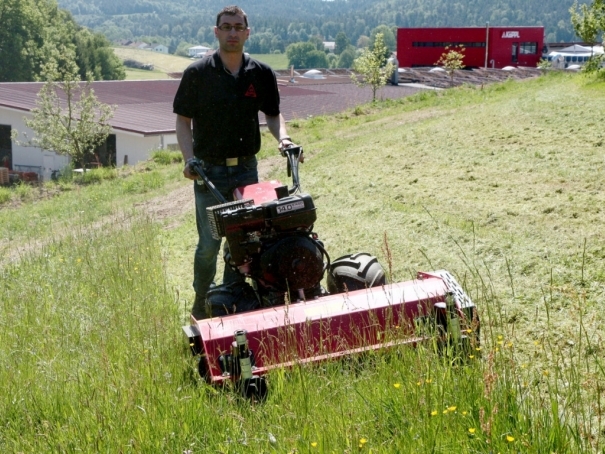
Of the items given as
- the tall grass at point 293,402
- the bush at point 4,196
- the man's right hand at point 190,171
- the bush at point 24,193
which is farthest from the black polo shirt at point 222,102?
the bush at point 4,196

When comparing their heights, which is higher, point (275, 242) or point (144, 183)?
point (275, 242)

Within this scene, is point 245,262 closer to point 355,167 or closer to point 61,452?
point 61,452

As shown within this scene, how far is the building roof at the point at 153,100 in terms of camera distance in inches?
1330

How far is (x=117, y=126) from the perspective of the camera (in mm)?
33531

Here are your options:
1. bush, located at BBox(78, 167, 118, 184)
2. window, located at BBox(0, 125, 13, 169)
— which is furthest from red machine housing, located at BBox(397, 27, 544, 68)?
bush, located at BBox(78, 167, 118, 184)

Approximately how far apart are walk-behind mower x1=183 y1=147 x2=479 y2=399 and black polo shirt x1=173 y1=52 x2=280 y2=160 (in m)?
→ 0.34

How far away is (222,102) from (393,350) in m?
2.17

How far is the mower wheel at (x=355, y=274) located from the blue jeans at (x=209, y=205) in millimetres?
639

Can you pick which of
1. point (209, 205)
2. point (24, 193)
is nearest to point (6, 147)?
point (24, 193)

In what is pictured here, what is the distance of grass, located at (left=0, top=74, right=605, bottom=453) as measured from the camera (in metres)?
3.47

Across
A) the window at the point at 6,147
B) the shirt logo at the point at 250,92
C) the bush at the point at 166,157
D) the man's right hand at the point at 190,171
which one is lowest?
the window at the point at 6,147

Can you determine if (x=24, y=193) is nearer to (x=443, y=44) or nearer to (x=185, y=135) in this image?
(x=185, y=135)

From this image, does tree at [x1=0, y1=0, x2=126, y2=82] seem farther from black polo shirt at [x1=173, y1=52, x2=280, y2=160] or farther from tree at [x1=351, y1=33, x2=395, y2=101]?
black polo shirt at [x1=173, y1=52, x2=280, y2=160]

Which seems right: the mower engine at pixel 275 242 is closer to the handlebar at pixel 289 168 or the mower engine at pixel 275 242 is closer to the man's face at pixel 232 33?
the handlebar at pixel 289 168
